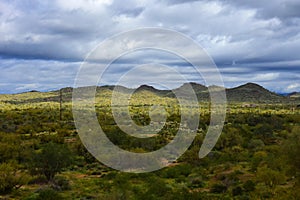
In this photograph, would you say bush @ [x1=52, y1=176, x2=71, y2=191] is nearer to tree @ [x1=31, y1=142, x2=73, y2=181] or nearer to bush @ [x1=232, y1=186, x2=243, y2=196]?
tree @ [x1=31, y1=142, x2=73, y2=181]

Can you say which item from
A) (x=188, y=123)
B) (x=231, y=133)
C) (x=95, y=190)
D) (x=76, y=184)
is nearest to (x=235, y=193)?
(x=95, y=190)

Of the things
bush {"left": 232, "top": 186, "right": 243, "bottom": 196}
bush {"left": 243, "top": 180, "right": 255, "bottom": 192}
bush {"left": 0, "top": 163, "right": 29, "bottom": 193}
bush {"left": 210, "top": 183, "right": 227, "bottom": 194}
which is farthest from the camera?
bush {"left": 210, "top": 183, "right": 227, "bottom": 194}

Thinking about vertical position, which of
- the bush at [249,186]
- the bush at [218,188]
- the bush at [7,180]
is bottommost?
the bush at [218,188]

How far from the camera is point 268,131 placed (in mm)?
54312

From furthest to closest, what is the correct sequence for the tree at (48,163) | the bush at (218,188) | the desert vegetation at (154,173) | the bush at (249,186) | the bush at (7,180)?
the tree at (48,163), the bush at (218,188), the bush at (249,186), the bush at (7,180), the desert vegetation at (154,173)

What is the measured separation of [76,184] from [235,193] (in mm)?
11660

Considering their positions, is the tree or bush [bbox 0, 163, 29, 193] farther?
the tree

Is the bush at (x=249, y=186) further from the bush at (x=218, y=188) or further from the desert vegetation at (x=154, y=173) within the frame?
the bush at (x=218, y=188)

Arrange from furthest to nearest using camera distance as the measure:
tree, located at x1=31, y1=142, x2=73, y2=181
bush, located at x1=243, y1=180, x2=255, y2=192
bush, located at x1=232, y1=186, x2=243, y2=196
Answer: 1. tree, located at x1=31, y1=142, x2=73, y2=181
2. bush, located at x1=243, y1=180, x2=255, y2=192
3. bush, located at x1=232, y1=186, x2=243, y2=196

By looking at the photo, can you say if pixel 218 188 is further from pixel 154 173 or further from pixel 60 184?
pixel 60 184

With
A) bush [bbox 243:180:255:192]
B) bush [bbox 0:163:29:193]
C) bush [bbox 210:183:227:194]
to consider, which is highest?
bush [bbox 0:163:29:193]

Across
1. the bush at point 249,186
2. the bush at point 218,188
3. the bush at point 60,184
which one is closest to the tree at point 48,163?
the bush at point 60,184

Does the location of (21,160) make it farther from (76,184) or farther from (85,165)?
(76,184)

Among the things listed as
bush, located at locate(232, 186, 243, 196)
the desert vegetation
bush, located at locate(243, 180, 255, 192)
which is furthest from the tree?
bush, located at locate(243, 180, 255, 192)
